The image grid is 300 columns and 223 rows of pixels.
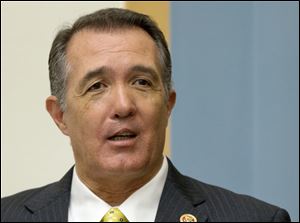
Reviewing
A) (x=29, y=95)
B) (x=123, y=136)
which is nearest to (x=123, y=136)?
(x=123, y=136)

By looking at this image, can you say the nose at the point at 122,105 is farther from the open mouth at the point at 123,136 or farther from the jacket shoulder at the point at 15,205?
the jacket shoulder at the point at 15,205

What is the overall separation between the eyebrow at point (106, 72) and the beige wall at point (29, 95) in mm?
646

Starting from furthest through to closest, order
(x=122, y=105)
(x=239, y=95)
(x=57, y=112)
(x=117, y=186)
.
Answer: (x=239, y=95), (x=57, y=112), (x=117, y=186), (x=122, y=105)

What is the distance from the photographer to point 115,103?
169cm

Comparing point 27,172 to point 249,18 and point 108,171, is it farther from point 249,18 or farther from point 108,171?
point 249,18

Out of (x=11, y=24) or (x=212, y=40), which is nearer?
(x=11, y=24)

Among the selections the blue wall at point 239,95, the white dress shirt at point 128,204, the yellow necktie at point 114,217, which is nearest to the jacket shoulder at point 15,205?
the white dress shirt at point 128,204

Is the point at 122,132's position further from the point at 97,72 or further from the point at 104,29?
the point at 104,29

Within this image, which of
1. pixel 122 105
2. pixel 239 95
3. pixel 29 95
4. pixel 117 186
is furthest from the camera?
pixel 239 95

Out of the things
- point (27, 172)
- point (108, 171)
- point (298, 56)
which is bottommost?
point (27, 172)

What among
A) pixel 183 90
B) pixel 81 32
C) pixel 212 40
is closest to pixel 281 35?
pixel 212 40

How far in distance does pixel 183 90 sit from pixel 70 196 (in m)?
0.86

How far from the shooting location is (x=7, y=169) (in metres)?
2.35

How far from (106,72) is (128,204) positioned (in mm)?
357
